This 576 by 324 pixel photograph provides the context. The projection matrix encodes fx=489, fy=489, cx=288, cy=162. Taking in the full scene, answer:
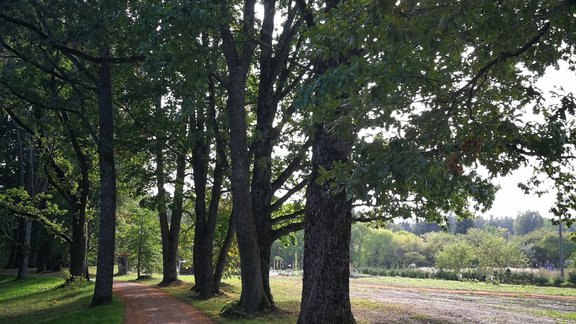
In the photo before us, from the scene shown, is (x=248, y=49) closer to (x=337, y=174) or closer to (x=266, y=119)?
(x=266, y=119)

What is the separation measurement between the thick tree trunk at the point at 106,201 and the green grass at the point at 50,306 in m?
0.69

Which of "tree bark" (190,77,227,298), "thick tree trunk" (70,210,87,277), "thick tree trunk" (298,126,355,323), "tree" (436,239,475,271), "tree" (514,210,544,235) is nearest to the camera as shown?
"thick tree trunk" (298,126,355,323)

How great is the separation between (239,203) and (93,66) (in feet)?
32.7

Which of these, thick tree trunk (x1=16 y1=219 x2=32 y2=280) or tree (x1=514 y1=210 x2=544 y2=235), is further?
tree (x1=514 y1=210 x2=544 y2=235)

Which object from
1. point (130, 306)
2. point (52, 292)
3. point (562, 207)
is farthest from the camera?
point (52, 292)

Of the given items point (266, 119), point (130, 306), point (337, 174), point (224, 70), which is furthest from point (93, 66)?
point (337, 174)

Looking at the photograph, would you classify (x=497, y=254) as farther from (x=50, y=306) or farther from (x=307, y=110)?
(x=307, y=110)

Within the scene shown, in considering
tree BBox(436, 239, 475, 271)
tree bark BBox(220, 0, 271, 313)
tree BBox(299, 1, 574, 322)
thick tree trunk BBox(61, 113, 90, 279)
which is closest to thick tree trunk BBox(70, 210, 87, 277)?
thick tree trunk BBox(61, 113, 90, 279)

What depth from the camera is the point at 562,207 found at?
10.3 meters

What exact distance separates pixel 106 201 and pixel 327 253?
33.7ft

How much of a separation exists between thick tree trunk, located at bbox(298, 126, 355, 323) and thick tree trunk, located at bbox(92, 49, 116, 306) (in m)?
9.31

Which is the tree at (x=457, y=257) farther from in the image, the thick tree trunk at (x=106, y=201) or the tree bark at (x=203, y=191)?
the thick tree trunk at (x=106, y=201)

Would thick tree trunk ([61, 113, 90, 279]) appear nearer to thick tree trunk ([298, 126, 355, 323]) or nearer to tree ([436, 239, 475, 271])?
thick tree trunk ([298, 126, 355, 323])

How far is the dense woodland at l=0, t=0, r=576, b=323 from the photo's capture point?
599 cm
